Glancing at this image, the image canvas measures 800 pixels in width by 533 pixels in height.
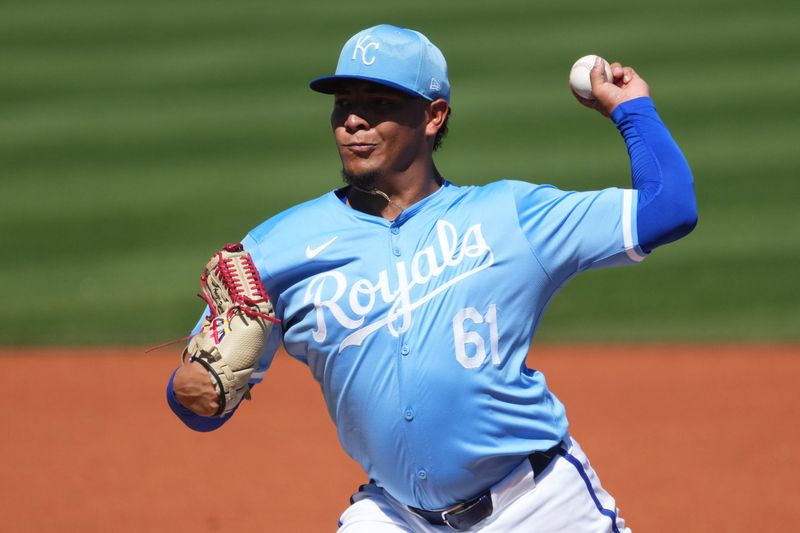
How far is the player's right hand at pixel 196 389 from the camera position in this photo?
9.84 feet

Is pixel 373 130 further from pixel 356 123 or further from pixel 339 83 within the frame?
pixel 339 83

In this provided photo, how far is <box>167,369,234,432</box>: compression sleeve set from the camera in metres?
3.12

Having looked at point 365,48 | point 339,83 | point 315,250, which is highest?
point 365,48

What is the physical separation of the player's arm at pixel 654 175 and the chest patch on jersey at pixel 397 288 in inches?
17.6

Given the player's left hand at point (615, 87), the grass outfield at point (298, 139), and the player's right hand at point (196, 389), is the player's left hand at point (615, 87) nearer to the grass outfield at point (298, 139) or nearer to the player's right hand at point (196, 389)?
the player's right hand at point (196, 389)

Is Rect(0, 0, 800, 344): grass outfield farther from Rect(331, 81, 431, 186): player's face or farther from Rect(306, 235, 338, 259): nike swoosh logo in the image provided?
Rect(306, 235, 338, 259): nike swoosh logo

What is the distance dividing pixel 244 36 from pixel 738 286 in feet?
23.0

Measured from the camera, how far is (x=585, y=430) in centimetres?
670

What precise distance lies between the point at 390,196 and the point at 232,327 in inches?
25.7

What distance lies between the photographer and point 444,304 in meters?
3.07

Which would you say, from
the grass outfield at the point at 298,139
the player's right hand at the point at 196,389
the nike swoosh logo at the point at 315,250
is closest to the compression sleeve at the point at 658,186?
the nike swoosh logo at the point at 315,250

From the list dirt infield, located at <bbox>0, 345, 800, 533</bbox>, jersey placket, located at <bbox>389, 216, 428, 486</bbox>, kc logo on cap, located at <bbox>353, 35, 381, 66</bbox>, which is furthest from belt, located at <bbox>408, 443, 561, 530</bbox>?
dirt infield, located at <bbox>0, 345, 800, 533</bbox>

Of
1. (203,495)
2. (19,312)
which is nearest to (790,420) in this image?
(203,495)

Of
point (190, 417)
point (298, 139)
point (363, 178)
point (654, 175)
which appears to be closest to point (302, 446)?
point (190, 417)
